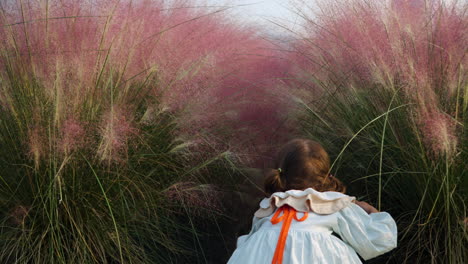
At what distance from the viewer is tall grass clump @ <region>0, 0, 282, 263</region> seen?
2551 mm

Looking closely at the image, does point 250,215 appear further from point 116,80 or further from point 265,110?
point 116,80

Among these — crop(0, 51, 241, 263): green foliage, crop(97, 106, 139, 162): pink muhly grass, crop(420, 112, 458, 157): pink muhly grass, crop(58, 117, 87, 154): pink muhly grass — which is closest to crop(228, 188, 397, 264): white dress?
crop(420, 112, 458, 157): pink muhly grass

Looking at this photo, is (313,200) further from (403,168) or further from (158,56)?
(158,56)

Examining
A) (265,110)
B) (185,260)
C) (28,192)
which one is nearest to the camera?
(28,192)

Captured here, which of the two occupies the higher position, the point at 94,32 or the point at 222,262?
the point at 94,32

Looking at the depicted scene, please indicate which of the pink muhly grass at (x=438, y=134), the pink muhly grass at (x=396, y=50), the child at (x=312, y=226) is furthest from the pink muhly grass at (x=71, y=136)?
the pink muhly grass at (x=438, y=134)

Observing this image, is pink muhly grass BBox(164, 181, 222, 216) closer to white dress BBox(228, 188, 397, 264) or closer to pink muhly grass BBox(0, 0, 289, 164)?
pink muhly grass BBox(0, 0, 289, 164)

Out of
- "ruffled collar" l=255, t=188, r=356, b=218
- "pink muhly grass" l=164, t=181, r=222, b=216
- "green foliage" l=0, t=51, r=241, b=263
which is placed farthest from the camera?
"pink muhly grass" l=164, t=181, r=222, b=216

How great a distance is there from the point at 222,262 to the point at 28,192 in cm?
100

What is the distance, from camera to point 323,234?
89.0 inches

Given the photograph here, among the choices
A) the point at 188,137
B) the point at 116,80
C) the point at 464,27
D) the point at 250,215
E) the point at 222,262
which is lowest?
the point at 222,262

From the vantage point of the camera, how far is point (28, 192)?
8.68ft

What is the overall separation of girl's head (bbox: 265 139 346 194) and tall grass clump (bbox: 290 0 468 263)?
0.49 feet

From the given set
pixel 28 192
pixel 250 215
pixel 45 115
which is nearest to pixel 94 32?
pixel 45 115
